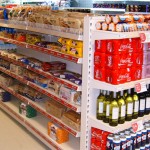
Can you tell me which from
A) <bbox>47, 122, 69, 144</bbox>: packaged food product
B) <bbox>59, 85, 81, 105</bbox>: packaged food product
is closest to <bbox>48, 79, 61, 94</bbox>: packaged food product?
<bbox>59, 85, 81, 105</bbox>: packaged food product

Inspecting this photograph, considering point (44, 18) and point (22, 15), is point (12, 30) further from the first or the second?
point (44, 18)

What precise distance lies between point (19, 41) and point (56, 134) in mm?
1515

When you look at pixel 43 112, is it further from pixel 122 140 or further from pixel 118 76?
pixel 118 76

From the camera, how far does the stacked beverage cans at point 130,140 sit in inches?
91.8

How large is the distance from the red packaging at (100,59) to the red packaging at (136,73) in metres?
0.27

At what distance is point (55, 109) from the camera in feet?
10.3

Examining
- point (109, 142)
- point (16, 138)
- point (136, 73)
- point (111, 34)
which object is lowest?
point (16, 138)

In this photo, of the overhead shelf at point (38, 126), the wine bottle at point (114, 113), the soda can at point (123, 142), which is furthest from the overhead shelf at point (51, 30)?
the overhead shelf at point (38, 126)

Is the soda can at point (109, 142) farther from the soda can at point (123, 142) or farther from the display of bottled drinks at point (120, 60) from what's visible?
the display of bottled drinks at point (120, 60)

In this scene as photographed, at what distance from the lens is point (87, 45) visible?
2367mm

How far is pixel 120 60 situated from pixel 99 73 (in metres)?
0.24

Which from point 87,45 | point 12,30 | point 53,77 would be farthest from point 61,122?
point 12,30

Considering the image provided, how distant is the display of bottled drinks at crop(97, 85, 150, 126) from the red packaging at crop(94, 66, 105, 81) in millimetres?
162

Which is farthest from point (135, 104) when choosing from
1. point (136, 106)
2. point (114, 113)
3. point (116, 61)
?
point (116, 61)
